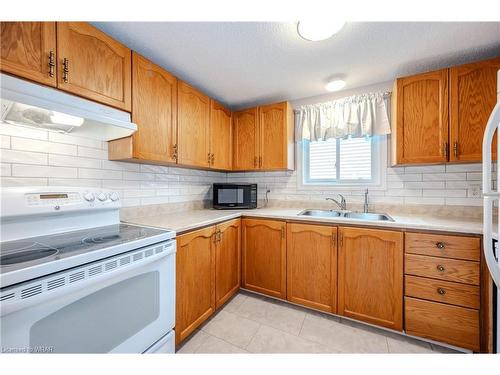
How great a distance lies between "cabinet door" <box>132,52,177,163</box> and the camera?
4.52 ft

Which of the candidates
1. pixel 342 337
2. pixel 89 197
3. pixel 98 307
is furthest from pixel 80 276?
pixel 342 337

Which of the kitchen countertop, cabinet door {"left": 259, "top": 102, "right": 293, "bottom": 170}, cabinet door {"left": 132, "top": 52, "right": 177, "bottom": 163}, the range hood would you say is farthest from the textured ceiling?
the kitchen countertop

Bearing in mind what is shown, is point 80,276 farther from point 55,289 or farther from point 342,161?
point 342,161

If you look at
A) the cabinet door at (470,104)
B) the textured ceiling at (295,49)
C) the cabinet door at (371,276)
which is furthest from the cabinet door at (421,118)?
the cabinet door at (371,276)

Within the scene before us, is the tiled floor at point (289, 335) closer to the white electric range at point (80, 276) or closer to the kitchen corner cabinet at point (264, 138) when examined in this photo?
the white electric range at point (80, 276)

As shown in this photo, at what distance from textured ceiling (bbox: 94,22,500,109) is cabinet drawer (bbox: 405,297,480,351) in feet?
5.89

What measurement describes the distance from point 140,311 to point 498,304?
1971mm

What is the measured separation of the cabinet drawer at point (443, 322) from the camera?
123 centimetres

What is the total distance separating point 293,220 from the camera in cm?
175

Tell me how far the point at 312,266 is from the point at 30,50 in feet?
7.29

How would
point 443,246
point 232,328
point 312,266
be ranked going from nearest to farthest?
1. point 443,246
2. point 232,328
3. point 312,266

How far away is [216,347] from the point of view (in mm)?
1347

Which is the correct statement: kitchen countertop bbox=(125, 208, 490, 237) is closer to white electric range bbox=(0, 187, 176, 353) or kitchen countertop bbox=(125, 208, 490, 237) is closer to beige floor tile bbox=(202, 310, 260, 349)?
white electric range bbox=(0, 187, 176, 353)

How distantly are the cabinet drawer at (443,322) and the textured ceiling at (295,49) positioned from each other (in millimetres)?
1795
